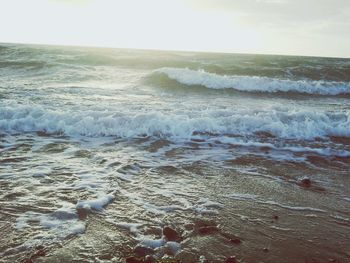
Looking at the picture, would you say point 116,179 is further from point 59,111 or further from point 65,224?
point 59,111

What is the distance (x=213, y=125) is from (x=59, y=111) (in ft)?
13.0

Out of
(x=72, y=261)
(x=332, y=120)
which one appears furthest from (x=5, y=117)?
(x=332, y=120)

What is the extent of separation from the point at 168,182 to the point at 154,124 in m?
3.35

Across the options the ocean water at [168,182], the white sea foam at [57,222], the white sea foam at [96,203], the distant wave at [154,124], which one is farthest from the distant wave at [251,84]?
the white sea foam at [57,222]

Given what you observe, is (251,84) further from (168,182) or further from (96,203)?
(96,203)

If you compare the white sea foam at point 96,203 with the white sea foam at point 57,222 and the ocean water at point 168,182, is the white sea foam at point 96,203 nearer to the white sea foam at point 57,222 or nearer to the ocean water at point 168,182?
the ocean water at point 168,182

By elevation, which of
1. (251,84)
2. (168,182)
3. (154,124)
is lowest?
(168,182)

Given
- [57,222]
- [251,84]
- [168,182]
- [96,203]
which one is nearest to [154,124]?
[168,182]

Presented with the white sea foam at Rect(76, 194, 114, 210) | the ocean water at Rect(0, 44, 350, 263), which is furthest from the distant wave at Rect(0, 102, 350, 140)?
the white sea foam at Rect(76, 194, 114, 210)

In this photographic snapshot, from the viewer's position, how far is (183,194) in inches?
177

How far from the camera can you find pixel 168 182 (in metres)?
4.96

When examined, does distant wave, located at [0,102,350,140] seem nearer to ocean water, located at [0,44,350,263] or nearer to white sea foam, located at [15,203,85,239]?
ocean water, located at [0,44,350,263]

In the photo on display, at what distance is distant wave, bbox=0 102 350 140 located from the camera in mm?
7996

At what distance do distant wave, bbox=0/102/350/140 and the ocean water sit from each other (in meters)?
0.03
